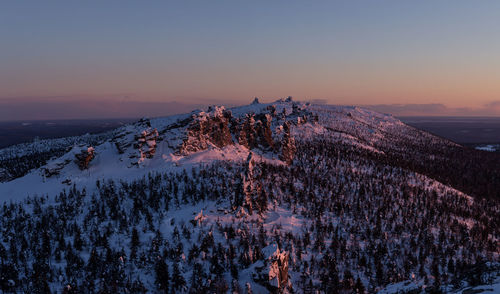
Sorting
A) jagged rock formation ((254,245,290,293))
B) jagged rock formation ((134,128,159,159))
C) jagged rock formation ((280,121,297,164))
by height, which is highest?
jagged rock formation ((134,128,159,159))

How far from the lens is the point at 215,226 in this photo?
176ft

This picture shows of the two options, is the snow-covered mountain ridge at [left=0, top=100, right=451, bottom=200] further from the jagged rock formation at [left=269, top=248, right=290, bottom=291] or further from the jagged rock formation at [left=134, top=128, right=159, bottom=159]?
the jagged rock formation at [left=269, top=248, right=290, bottom=291]

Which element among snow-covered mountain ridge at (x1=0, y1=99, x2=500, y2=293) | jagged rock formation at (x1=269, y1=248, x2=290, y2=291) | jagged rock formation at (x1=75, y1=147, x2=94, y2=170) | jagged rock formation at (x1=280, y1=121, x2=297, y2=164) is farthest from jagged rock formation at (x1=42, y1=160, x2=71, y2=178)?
jagged rock formation at (x1=280, y1=121, x2=297, y2=164)

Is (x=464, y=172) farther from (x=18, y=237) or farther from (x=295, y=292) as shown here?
(x=18, y=237)

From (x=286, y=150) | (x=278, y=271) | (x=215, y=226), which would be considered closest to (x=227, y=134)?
(x=286, y=150)

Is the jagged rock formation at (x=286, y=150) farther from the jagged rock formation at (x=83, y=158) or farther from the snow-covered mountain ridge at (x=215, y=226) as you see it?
A: the jagged rock formation at (x=83, y=158)

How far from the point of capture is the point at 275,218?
62.0m

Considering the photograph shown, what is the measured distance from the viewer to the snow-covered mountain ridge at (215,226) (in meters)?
38.9

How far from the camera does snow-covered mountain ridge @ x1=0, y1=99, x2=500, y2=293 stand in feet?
128

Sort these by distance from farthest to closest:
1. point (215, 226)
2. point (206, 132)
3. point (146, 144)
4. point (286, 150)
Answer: point (286, 150) < point (206, 132) < point (146, 144) < point (215, 226)

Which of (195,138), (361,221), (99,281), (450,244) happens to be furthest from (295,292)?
(195,138)

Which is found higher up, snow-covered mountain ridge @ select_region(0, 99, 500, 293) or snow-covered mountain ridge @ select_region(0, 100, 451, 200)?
snow-covered mountain ridge @ select_region(0, 100, 451, 200)

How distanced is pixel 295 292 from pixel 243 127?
8053 cm

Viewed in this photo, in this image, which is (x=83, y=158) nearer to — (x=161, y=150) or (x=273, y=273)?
(x=161, y=150)
